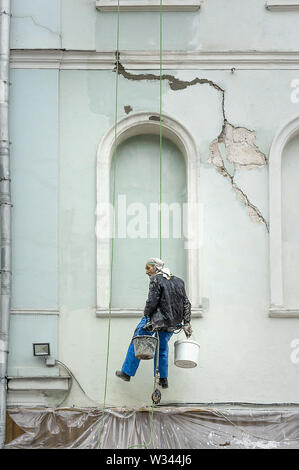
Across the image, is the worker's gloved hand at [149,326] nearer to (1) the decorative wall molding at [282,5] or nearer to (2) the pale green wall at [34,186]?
(2) the pale green wall at [34,186]

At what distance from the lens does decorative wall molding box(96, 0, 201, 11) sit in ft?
48.9

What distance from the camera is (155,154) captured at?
49.2ft

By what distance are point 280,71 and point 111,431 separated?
4.80m

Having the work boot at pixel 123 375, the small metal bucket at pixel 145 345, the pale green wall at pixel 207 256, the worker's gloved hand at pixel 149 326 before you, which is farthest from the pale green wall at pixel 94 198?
the small metal bucket at pixel 145 345

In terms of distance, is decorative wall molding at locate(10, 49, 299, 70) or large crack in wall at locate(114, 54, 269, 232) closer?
large crack in wall at locate(114, 54, 269, 232)

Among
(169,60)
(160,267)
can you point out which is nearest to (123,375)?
(160,267)

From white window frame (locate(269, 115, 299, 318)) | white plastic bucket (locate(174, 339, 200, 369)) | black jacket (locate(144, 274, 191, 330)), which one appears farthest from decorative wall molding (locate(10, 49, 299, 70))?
white plastic bucket (locate(174, 339, 200, 369))

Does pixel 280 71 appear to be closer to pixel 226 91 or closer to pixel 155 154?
pixel 226 91

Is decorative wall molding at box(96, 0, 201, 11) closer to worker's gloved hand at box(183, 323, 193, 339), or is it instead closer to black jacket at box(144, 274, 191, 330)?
black jacket at box(144, 274, 191, 330)

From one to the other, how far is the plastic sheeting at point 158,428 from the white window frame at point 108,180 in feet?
3.93

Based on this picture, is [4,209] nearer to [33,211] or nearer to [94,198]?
[33,211]

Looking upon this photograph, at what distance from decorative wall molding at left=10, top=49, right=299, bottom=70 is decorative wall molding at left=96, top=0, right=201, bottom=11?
0.59 m

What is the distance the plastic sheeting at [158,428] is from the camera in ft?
44.1
